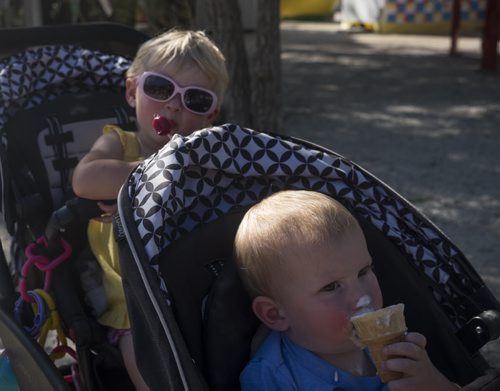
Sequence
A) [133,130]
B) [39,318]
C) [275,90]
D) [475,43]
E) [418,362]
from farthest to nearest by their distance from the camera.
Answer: [475,43], [275,90], [133,130], [39,318], [418,362]

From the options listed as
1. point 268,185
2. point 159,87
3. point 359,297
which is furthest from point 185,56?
point 359,297

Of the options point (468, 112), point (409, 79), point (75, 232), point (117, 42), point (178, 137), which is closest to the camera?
point (178, 137)

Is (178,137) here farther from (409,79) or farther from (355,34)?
(355,34)

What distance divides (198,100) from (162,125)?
5.3 inches

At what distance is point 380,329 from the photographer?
1.81m

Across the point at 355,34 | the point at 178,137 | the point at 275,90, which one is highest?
the point at 178,137

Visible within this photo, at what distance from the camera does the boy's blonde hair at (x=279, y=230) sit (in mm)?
1972

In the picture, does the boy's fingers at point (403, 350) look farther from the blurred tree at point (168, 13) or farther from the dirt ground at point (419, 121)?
the blurred tree at point (168, 13)

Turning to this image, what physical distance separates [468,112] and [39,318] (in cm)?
654

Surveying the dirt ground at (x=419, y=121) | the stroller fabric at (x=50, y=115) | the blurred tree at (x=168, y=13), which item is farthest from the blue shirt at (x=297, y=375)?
the blurred tree at (x=168, y=13)

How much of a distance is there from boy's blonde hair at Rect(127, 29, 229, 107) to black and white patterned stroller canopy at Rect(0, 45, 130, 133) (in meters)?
0.45

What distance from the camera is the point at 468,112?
27.5 ft

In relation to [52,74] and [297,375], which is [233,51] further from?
[297,375]

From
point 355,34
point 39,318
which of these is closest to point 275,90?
point 39,318
